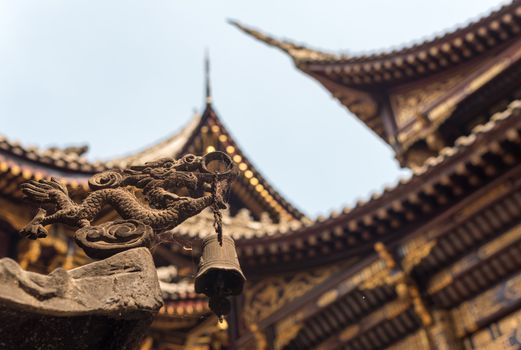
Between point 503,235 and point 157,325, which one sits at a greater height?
point 157,325

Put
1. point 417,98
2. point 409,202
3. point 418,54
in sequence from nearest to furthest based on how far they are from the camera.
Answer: point 409,202 < point 418,54 < point 417,98

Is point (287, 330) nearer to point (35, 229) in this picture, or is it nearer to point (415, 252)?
point (415, 252)

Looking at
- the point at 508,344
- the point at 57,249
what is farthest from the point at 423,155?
the point at 57,249

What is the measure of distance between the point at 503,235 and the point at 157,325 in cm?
650

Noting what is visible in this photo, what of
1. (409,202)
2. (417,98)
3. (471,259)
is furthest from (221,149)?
(471,259)

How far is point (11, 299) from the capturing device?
2.57m

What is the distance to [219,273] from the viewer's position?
414cm

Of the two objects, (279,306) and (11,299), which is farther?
(279,306)

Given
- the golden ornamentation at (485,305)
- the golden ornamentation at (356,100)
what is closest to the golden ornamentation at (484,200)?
the golden ornamentation at (485,305)

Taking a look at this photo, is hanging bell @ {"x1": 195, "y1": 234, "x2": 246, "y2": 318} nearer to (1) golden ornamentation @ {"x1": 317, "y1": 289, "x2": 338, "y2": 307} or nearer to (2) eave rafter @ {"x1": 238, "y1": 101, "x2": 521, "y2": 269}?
(2) eave rafter @ {"x1": 238, "y1": 101, "x2": 521, "y2": 269}

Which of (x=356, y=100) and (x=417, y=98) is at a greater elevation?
(x=356, y=100)

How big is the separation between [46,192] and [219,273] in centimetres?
116

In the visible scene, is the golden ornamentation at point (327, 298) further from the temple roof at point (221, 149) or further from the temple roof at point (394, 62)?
the temple roof at point (394, 62)

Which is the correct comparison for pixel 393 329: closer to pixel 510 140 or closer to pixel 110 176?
pixel 510 140
